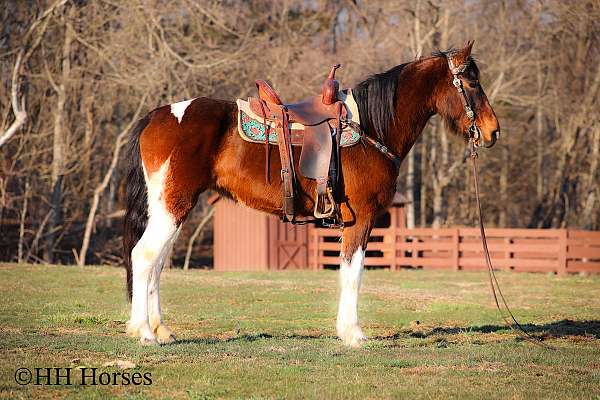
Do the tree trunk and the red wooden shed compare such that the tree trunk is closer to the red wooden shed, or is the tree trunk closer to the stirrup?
the red wooden shed

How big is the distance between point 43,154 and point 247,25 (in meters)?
8.85

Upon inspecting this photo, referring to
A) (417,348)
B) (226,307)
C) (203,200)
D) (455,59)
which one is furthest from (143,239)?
(203,200)

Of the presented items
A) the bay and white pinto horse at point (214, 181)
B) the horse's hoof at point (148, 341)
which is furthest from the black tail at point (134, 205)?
the horse's hoof at point (148, 341)

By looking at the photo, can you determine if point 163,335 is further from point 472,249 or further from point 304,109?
point 472,249

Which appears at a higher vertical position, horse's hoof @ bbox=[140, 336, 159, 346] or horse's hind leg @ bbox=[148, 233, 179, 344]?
horse's hind leg @ bbox=[148, 233, 179, 344]

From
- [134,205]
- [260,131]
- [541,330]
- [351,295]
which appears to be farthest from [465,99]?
[134,205]

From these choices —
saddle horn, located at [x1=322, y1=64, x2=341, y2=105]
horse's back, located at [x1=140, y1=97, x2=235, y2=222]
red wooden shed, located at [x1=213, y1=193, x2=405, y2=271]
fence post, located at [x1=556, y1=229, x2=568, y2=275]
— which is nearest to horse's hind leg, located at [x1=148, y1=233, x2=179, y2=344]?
horse's back, located at [x1=140, y1=97, x2=235, y2=222]

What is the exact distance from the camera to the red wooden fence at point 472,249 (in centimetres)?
2488

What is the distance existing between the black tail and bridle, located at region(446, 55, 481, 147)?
316 centimetres

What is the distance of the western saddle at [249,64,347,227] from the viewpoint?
332 inches

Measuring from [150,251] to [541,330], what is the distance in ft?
16.9

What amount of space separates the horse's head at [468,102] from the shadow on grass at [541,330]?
245 centimetres

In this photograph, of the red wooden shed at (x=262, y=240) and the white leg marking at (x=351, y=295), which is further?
the red wooden shed at (x=262, y=240)

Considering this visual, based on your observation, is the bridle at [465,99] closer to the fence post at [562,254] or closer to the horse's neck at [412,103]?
the horse's neck at [412,103]
